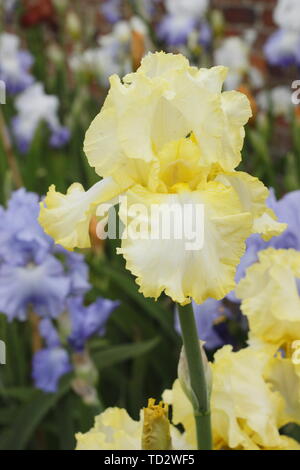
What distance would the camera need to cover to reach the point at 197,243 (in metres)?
0.48

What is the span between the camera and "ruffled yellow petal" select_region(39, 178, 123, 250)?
1.73 feet

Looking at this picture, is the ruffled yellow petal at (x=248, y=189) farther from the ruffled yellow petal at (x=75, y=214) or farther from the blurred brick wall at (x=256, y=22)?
the blurred brick wall at (x=256, y=22)

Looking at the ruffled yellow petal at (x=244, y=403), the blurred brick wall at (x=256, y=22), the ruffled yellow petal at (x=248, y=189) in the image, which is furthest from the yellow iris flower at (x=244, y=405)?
the blurred brick wall at (x=256, y=22)

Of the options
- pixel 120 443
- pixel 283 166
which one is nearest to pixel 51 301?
pixel 120 443

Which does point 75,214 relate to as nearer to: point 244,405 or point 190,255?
point 190,255

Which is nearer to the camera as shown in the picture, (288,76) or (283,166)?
(283,166)

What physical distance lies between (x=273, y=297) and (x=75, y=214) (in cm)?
22

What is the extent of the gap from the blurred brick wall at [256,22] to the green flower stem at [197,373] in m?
2.42

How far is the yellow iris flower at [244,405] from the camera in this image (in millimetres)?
629

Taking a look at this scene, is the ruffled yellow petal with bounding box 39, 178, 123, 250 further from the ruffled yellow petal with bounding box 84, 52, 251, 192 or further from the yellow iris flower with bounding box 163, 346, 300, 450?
the yellow iris flower with bounding box 163, 346, 300, 450

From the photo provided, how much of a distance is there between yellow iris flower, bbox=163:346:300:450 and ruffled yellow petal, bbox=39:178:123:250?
191 mm

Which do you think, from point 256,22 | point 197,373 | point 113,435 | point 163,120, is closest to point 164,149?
point 163,120

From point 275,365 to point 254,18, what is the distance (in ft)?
8.33

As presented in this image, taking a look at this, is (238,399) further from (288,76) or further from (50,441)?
(288,76)
